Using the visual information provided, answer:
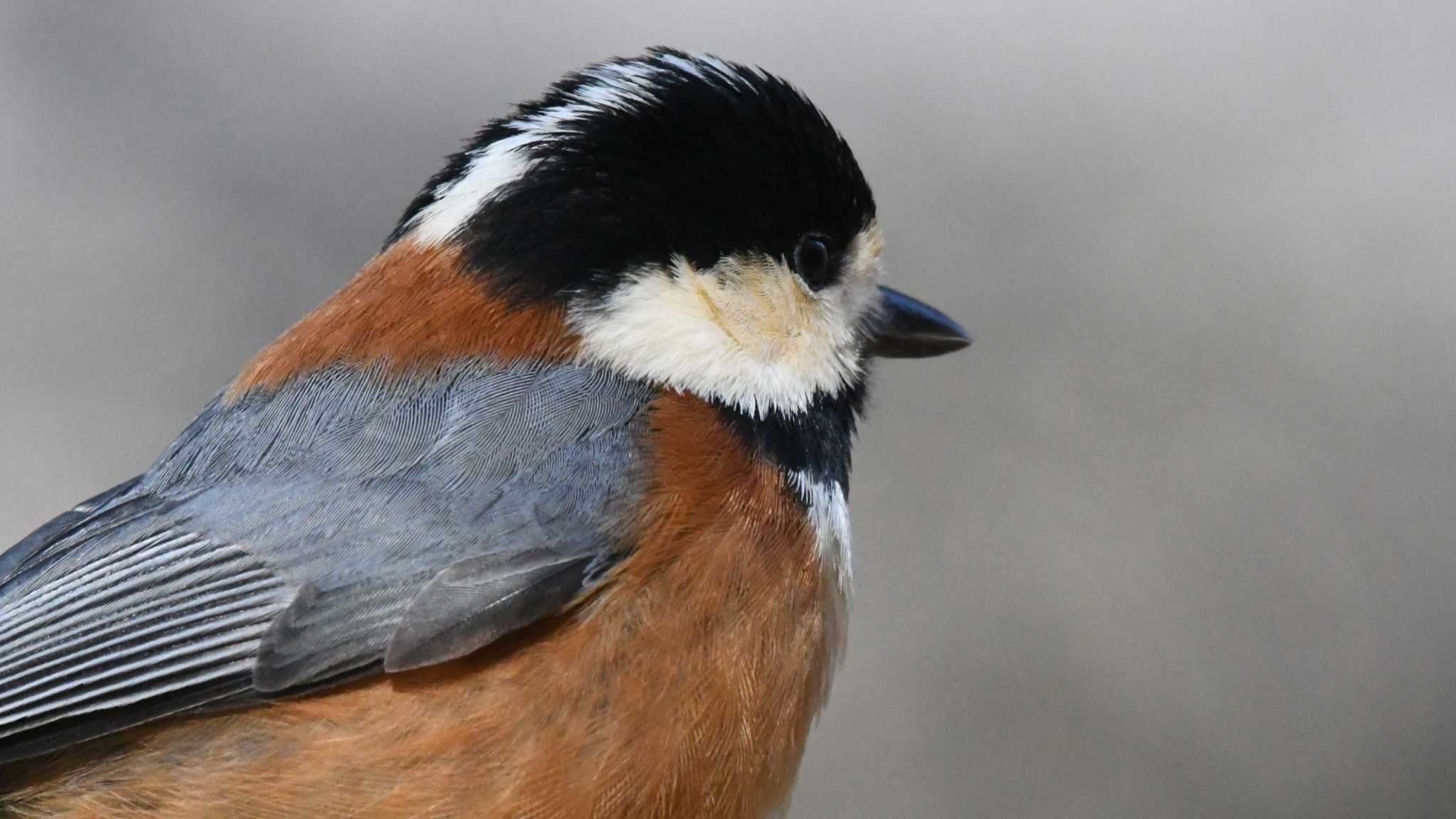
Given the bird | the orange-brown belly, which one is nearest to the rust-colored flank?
the bird

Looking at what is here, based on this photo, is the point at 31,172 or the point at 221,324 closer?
the point at 221,324

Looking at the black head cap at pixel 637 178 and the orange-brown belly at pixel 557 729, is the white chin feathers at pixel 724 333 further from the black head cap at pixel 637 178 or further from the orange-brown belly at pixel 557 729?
the orange-brown belly at pixel 557 729

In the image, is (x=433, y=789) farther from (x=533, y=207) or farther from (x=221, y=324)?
(x=221, y=324)

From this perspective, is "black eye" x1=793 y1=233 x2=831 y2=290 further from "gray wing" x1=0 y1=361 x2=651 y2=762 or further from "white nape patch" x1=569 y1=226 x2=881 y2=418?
"gray wing" x1=0 y1=361 x2=651 y2=762

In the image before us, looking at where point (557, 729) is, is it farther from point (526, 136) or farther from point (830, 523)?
point (526, 136)

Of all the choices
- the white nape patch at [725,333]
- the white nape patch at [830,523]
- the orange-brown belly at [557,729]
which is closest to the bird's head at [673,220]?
the white nape patch at [725,333]

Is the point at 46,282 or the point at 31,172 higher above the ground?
the point at 31,172

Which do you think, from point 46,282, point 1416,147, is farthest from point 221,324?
point 1416,147
